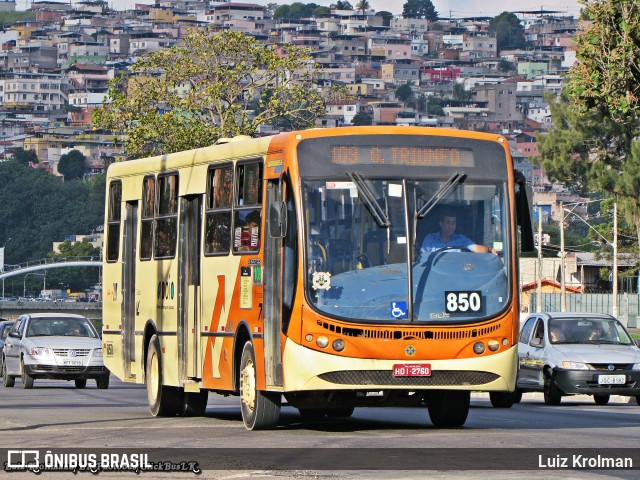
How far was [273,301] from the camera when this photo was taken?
1862 cm

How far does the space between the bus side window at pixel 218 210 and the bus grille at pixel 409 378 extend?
2.69m

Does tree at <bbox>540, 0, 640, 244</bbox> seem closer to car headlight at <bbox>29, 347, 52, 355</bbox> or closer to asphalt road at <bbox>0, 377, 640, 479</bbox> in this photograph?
asphalt road at <bbox>0, 377, 640, 479</bbox>

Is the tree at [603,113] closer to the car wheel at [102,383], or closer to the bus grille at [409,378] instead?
the bus grille at [409,378]

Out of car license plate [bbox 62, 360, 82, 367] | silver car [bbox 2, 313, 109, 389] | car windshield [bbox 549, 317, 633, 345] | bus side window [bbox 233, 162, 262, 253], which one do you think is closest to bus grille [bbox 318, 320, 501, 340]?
bus side window [bbox 233, 162, 262, 253]

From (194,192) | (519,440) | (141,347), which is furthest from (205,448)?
(141,347)

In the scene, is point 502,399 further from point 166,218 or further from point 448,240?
point 448,240

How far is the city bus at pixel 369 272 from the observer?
18.2 metres

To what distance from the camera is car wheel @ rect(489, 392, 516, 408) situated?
2692 centimetres

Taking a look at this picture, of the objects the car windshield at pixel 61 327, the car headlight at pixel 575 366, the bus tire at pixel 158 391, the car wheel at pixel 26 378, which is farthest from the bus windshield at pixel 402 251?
the car windshield at pixel 61 327

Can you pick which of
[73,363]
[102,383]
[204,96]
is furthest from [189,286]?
[204,96]

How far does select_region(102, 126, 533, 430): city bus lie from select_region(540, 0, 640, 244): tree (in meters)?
8.09

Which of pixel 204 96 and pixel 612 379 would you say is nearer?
pixel 612 379

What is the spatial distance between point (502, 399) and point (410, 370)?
9170mm

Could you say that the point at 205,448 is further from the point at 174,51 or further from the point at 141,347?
the point at 174,51
